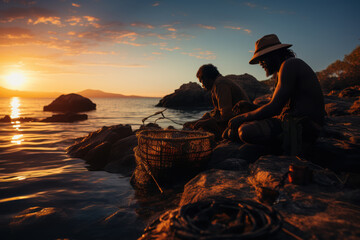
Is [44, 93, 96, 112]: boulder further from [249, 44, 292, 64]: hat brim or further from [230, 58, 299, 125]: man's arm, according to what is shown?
[230, 58, 299, 125]: man's arm

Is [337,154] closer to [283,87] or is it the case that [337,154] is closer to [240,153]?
[283,87]

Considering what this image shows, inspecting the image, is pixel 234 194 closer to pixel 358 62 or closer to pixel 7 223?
pixel 7 223

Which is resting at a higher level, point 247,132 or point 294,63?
point 294,63

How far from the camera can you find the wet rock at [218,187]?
2.43 metres

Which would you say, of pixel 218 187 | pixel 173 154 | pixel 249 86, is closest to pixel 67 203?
pixel 173 154

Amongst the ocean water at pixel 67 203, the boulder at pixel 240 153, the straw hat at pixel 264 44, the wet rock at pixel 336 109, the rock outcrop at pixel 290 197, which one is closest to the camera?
the rock outcrop at pixel 290 197

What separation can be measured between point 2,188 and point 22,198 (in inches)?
31.1

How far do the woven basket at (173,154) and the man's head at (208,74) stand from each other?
7.50 feet

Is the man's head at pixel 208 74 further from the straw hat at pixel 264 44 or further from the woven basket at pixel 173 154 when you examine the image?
the woven basket at pixel 173 154

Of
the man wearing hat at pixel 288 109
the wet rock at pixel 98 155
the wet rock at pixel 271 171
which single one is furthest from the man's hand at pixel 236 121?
the wet rock at pixel 98 155

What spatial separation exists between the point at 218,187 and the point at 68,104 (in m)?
34.5

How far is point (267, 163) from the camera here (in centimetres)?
301

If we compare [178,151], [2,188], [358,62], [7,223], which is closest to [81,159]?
[2,188]

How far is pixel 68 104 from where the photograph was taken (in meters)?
32.8
